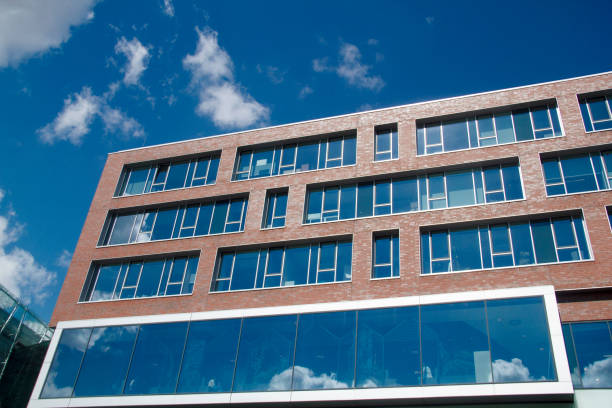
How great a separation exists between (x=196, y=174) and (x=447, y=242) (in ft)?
47.7

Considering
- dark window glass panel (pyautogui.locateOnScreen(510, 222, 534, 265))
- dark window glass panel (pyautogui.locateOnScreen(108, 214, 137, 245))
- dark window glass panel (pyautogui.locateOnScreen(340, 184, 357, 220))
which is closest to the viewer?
dark window glass panel (pyautogui.locateOnScreen(510, 222, 534, 265))

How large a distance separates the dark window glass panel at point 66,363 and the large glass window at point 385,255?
13999 millimetres

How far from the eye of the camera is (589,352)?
21.3 meters

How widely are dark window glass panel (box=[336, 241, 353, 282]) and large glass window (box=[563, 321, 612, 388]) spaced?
357 inches

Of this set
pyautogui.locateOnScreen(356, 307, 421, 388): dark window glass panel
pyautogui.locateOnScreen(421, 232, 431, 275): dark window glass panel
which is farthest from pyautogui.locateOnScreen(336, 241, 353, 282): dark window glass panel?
pyautogui.locateOnScreen(421, 232, 431, 275): dark window glass panel

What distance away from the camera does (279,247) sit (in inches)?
1128

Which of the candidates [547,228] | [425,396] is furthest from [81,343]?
[547,228]

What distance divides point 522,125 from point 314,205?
10591mm

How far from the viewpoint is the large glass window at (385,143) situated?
29516 millimetres

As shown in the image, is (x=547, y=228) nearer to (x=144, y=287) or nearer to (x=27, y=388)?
(x=144, y=287)

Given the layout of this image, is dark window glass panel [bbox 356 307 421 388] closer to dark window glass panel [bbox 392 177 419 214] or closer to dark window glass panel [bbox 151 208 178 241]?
dark window glass panel [bbox 392 177 419 214]

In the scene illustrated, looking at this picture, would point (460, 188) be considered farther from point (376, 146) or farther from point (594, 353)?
point (594, 353)

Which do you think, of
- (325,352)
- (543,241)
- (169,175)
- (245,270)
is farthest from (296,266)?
(543,241)

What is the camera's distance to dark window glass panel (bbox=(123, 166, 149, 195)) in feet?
110
